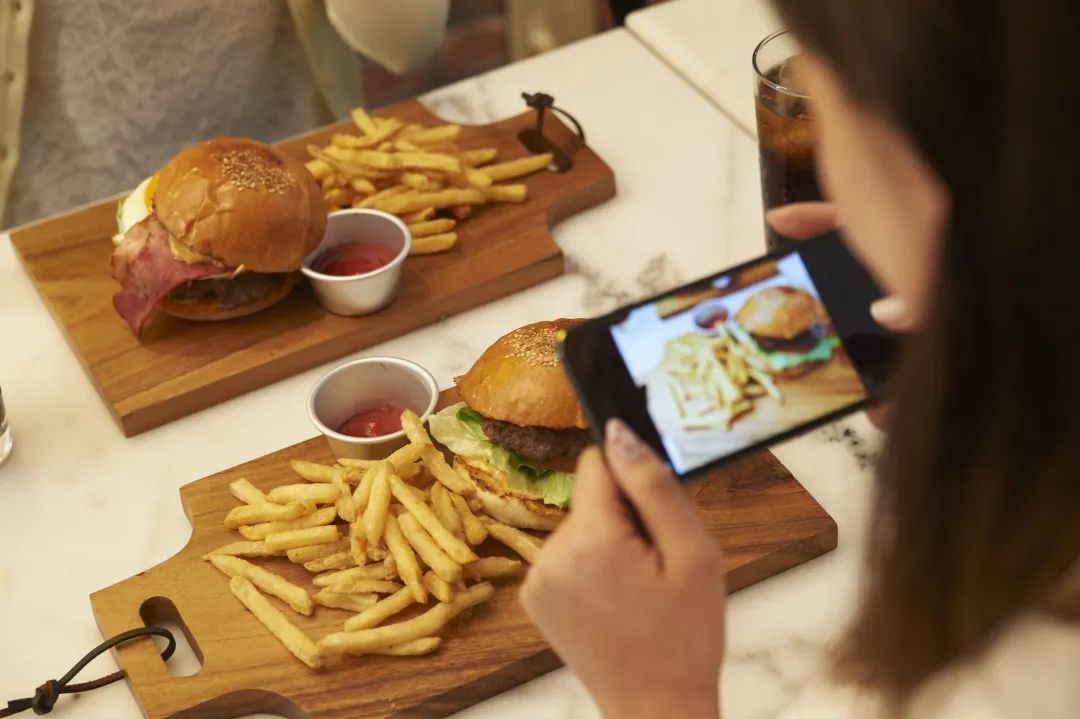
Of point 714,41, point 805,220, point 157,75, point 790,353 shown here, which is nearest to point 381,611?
point 790,353

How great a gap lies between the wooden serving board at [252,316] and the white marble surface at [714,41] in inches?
13.4

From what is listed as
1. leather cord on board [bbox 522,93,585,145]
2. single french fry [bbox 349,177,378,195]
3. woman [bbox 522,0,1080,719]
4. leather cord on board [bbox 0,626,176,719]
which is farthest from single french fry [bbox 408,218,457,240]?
woman [bbox 522,0,1080,719]

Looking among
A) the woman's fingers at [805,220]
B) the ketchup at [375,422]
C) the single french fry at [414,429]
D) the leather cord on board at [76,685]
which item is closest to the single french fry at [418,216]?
the ketchup at [375,422]

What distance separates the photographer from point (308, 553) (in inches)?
61.6

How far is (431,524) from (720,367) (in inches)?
18.9

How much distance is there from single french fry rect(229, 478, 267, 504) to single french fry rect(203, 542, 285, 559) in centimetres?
7

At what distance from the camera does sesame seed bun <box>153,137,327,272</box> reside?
1906 millimetres

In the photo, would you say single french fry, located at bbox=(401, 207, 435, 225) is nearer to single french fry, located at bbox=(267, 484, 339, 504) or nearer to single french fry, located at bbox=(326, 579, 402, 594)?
single french fry, located at bbox=(267, 484, 339, 504)

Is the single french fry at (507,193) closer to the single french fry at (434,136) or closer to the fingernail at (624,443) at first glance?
the single french fry at (434,136)

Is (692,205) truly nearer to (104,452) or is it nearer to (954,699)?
(104,452)

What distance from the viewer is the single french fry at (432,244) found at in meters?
2.10

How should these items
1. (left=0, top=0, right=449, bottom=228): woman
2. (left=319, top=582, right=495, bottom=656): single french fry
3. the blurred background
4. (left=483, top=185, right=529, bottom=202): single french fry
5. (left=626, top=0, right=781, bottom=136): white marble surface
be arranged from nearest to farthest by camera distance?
1. (left=319, top=582, right=495, bottom=656): single french fry
2. (left=483, top=185, right=529, bottom=202): single french fry
3. (left=626, top=0, right=781, bottom=136): white marble surface
4. (left=0, top=0, right=449, bottom=228): woman
5. the blurred background

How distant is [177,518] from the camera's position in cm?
173

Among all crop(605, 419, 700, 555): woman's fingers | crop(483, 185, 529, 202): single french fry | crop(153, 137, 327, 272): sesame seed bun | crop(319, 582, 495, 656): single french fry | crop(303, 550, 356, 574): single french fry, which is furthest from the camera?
crop(483, 185, 529, 202): single french fry
